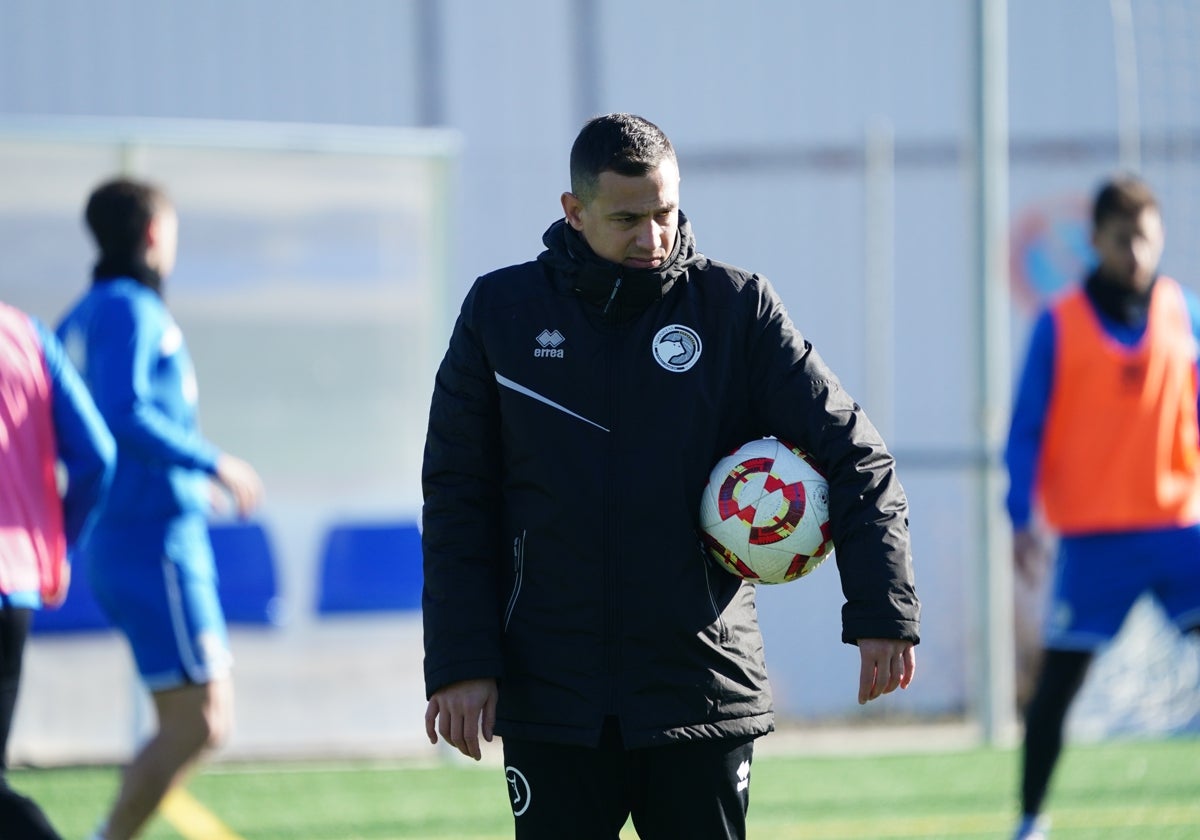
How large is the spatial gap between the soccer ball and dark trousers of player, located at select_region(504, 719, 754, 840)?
35 centimetres

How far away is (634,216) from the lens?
3.33 metres

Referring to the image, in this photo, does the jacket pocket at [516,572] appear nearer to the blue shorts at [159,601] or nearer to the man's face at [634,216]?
the man's face at [634,216]

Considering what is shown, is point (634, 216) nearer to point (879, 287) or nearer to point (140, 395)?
point (140, 395)

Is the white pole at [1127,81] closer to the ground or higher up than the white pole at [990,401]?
higher up

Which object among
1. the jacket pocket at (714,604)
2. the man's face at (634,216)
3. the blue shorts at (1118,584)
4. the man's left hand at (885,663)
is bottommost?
the blue shorts at (1118,584)

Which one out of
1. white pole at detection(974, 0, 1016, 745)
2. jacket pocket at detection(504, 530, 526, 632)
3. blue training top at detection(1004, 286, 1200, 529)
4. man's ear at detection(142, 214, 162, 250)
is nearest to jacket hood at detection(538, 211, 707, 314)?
jacket pocket at detection(504, 530, 526, 632)

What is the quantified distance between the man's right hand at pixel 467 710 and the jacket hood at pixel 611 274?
755mm

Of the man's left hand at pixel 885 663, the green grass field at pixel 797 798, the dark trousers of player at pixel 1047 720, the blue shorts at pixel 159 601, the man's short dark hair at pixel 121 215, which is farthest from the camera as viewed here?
the green grass field at pixel 797 798

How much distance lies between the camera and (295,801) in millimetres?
7273

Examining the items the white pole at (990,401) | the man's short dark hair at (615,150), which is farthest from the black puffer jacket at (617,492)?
the white pole at (990,401)

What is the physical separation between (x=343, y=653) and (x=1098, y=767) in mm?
3502

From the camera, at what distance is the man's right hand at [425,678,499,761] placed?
326 centimetres

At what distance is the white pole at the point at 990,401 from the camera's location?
→ 8.78m

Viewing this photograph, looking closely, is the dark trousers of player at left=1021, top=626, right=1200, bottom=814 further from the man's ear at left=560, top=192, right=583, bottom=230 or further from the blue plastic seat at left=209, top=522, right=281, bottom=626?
the blue plastic seat at left=209, top=522, right=281, bottom=626
